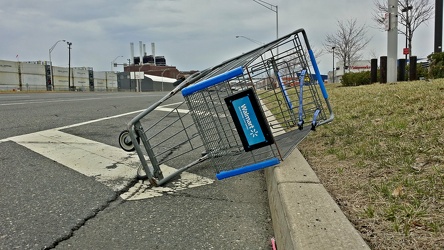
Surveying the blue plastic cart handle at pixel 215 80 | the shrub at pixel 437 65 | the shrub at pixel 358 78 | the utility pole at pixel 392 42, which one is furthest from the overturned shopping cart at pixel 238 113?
the shrub at pixel 358 78

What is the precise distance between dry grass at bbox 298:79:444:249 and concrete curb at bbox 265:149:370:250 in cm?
11

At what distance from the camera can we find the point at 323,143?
3922 millimetres

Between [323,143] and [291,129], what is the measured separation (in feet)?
1.77

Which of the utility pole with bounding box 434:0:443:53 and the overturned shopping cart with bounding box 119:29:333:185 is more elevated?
the utility pole with bounding box 434:0:443:53

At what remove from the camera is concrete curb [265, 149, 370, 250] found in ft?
5.39

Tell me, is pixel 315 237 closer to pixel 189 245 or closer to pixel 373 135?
pixel 189 245

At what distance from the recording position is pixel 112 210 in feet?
8.77

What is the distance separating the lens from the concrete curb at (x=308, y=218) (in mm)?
1643

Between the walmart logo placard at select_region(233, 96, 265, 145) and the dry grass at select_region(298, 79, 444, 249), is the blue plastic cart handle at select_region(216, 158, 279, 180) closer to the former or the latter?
the walmart logo placard at select_region(233, 96, 265, 145)

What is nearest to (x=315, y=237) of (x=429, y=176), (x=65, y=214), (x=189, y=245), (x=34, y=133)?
(x=189, y=245)

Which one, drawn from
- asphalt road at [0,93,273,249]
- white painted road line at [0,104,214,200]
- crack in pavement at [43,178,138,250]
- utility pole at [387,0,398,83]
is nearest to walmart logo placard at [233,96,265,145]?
asphalt road at [0,93,273,249]

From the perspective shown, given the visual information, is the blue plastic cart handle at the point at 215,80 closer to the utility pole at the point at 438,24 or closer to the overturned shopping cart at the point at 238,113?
the overturned shopping cart at the point at 238,113

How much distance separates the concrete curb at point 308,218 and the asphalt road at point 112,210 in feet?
0.91

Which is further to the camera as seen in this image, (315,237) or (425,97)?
(425,97)
